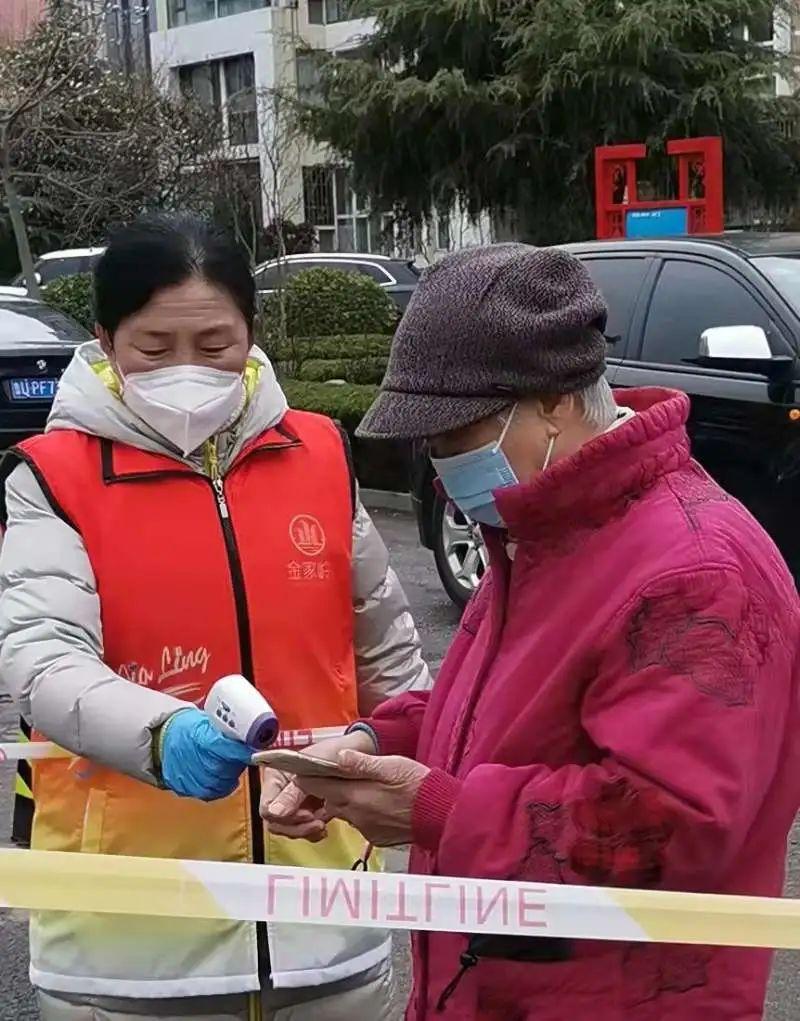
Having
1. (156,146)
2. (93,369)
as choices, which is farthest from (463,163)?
(93,369)

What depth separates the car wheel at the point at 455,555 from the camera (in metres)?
7.52

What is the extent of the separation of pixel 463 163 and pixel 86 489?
19356 millimetres

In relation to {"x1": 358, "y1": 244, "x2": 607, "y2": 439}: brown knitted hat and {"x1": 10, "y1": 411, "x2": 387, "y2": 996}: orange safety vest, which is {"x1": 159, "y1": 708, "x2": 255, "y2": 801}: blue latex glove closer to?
{"x1": 10, "y1": 411, "x2": 387, "y2": 996}: orange safety vest

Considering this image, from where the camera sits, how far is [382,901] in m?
1.84

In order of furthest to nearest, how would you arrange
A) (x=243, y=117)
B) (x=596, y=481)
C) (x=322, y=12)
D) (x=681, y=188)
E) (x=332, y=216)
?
1. (x=322, y=12)
2. (x=332, y=216)
3. (x=243, y=117)
4. (x=681, y=188)
5. (x=596, y=481)

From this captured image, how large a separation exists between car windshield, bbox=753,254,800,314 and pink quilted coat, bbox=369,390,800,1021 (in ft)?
16.3

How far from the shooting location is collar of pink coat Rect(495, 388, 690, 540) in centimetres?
165

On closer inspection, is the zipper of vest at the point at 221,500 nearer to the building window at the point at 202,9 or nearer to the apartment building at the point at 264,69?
the apartment building at the point at 264,69

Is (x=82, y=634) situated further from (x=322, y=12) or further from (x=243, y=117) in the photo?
(x=322, y=12)

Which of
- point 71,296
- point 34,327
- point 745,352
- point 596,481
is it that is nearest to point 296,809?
point 596,481

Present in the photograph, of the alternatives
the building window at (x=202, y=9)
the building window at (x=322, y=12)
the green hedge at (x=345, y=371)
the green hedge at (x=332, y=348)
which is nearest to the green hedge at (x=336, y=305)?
the green hedge at (x=332, y=348)

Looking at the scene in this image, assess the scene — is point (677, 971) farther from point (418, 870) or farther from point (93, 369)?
point (93, 369)

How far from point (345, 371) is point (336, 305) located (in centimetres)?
337

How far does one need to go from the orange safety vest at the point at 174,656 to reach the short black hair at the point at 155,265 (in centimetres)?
23
